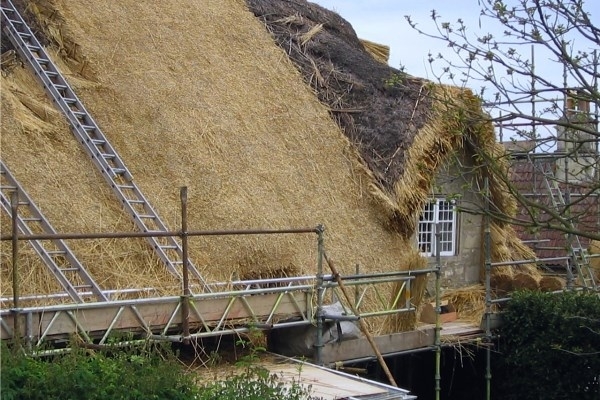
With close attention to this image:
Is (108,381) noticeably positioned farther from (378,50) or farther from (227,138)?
(378,50)

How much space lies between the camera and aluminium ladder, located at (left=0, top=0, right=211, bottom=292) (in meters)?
10.7

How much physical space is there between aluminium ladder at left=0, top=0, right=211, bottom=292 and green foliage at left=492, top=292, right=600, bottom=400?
554 centimetres

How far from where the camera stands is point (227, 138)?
1320 centimetres

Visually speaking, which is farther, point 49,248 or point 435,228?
point 435,228

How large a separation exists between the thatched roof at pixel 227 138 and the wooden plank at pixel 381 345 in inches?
41.7

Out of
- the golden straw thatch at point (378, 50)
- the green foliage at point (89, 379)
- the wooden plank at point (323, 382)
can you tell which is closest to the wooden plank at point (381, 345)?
the wooden plank at point (323, 382)

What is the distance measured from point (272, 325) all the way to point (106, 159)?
3.04 meters

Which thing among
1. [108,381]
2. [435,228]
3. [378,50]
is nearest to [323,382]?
[108,381]

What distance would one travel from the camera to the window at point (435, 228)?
1535 cm

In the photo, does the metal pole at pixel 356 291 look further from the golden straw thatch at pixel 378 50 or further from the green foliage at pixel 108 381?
the golden straw thatch at pixel 378 50

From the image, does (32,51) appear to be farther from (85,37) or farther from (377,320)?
(377,320)

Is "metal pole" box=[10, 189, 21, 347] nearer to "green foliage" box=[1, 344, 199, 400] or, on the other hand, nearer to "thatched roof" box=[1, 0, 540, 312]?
"green foliage" box=[1, 344, 199, 400]

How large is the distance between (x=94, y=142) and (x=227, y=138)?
7.88 feet

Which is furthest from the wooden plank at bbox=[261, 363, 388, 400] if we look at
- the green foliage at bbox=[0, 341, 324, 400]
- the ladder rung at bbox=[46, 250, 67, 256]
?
the ladder rung at bbox=[46, 250, 67, 256]
